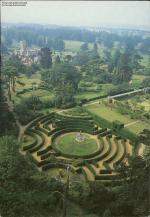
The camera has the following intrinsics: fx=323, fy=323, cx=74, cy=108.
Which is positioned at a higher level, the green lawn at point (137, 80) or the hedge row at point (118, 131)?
the green lawn at point (137, 80)

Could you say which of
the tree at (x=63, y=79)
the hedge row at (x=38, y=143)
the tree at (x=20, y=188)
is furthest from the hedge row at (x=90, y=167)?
the tree at (x=63, y=79)

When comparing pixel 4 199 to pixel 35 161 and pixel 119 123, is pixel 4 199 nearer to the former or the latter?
pixel 35 161

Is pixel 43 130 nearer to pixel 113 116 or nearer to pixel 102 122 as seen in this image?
pixel 102 122

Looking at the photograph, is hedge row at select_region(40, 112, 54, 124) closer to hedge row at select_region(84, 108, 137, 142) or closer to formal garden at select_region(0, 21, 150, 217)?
formal garden at select_region(0, 21, 150, 217)

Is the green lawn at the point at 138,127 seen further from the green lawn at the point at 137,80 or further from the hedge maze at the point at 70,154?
the green lawn at the point at 137,80

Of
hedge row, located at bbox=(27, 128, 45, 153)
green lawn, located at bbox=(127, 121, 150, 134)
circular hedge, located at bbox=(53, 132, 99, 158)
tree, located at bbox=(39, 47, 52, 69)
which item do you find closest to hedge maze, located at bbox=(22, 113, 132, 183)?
hedge row, located at bbox=(27, 128, 45, 153)
